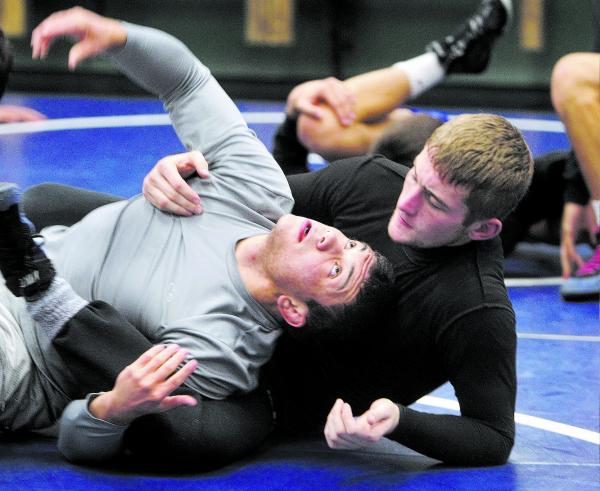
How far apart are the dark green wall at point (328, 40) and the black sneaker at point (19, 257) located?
16.3 ft

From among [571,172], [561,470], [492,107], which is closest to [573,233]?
[571,172]

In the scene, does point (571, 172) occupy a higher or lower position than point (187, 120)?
lower

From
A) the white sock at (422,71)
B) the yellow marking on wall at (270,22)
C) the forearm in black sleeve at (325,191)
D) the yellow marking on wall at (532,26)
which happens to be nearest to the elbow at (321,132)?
the white sock at (422,71)

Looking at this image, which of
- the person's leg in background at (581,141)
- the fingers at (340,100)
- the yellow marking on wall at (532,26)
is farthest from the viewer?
the yellow marking on wall at (532,26)

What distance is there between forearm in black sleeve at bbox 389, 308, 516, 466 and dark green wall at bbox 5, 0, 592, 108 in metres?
5.02

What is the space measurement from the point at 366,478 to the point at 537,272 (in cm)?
198

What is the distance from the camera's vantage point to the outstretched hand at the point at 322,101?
452cm

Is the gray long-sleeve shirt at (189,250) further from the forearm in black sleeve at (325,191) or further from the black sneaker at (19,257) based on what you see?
the black sneaker at (19,257)

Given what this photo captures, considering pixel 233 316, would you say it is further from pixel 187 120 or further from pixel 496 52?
pixel 496 52

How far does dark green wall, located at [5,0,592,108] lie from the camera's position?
7.45 meters

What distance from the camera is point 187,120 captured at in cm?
310

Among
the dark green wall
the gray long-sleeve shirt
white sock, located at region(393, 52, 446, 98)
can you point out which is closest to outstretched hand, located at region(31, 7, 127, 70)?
the gray long-sleeve shirt

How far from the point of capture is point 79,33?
277 centimetres

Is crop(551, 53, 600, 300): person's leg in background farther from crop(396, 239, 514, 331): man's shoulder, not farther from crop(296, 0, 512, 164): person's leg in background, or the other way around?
crop(396, 239, 514, 331): man's shoulder
